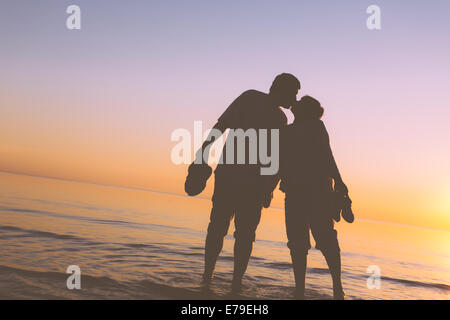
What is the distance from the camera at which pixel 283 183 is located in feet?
12.9

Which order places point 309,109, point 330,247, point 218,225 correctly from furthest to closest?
point 309,109 → point 218,225 → point 330,247

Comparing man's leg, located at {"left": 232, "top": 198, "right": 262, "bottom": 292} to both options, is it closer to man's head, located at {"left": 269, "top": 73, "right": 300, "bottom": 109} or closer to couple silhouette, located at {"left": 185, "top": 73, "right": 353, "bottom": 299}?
couple silhouette, located at {"left": 185, "top": 73, "right": 353, "bottom": 299}

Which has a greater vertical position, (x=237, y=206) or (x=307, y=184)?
(x=307, y=184)

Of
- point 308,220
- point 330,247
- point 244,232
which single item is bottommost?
point 330,247

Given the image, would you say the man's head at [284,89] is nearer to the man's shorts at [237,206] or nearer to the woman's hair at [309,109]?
the woman's hair at [309,109]

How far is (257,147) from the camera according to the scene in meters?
3.75

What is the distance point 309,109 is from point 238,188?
1.36 m

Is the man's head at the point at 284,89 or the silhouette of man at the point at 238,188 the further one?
the man's head at the point at 284,89

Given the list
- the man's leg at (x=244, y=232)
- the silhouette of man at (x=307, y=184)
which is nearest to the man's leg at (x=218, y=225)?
the man's leg at (x=244, y=232)

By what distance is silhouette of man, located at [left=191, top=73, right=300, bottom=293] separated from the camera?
371cm

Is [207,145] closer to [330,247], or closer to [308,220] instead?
[308,220]

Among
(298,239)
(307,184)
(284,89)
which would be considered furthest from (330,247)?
(284,89)

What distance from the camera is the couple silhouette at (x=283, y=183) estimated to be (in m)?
3.71
